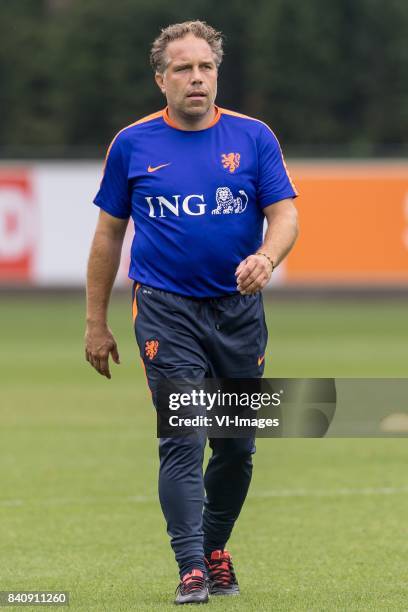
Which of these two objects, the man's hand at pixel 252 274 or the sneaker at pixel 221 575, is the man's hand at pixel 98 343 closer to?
the man's hand at pixel 252 274

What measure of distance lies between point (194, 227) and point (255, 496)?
3.50m

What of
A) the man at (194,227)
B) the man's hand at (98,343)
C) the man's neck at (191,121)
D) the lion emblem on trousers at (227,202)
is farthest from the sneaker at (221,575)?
the man's neck at (191,121)

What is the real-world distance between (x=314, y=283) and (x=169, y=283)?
2066 cm

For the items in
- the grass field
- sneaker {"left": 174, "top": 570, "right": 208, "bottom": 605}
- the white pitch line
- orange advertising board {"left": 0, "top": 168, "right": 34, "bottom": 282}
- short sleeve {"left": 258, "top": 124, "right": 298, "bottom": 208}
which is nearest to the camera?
sneaker {"left": 174, "top": 570, "right": 208, "bottom": 605}

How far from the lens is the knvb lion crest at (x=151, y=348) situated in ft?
21.7

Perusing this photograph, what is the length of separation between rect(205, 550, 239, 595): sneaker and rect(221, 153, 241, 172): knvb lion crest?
1653mm

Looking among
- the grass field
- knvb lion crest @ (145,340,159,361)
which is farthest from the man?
the grass field

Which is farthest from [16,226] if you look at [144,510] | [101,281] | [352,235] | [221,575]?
[221,575]

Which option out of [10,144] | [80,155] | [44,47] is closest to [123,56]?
[44,47]

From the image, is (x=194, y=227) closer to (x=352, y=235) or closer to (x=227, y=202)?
(x=227, y=202)

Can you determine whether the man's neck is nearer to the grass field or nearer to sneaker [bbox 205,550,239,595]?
sneaker [bbox 205,550,239,595]

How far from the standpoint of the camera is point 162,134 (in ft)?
22.1

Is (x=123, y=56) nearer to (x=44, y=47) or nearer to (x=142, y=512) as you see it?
(x=44, y=47)

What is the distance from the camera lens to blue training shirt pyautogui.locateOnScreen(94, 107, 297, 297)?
6633 millimetres
